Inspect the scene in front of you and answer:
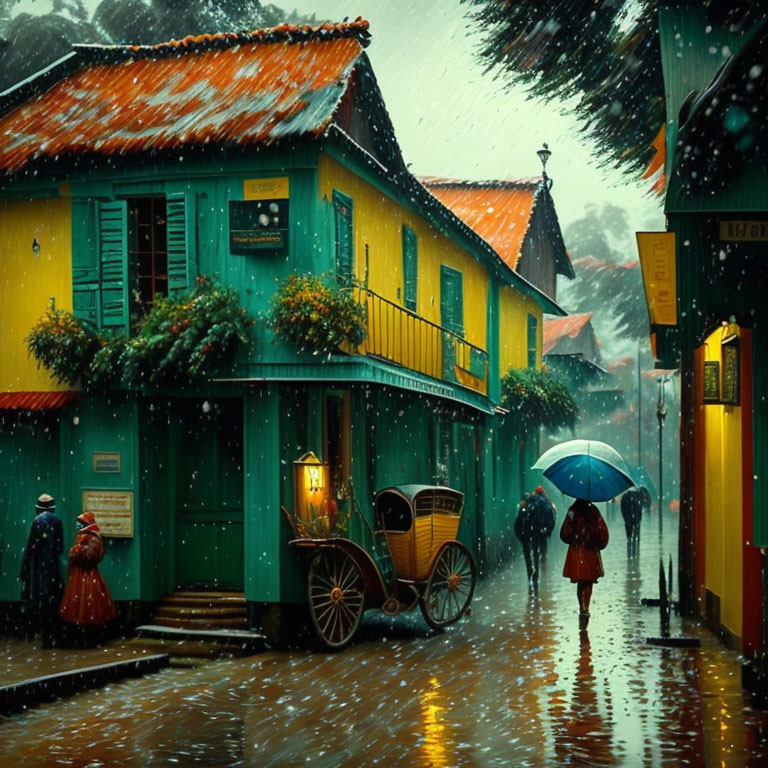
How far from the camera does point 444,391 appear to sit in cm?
1995

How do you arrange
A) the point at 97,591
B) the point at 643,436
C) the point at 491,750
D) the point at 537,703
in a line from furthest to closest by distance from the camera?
1. the point at 643,436
2. the point at 97,591
3. the point at 537,703
4. the point at 491,750

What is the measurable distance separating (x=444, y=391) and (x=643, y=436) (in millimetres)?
43159

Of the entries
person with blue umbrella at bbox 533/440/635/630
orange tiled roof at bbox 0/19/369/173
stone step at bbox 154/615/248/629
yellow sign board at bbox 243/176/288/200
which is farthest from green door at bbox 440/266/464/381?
stone step at bbox 154/615/248/629

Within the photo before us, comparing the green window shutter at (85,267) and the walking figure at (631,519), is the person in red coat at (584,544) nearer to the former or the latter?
the green window shutter at (85,267)

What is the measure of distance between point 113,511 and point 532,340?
19.5 metres

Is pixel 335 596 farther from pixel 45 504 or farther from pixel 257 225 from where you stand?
pixel 257 225

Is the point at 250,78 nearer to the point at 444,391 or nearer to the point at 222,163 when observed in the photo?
the point at 222,163

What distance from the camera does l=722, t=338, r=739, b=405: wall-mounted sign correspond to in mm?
12875

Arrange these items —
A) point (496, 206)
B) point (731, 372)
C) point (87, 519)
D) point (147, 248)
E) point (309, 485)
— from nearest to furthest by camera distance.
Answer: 1. point (731, 372)
2. point (87, 519)
3. point (309, 485)
4. point (147, 248)
5. point (496, 206)

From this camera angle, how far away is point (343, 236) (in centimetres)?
1648

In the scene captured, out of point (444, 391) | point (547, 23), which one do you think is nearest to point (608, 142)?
point (547, 23)

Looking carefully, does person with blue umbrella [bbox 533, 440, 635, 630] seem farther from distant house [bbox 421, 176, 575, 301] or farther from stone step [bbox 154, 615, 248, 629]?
distant house [bbox 421, 176, 575, 301]

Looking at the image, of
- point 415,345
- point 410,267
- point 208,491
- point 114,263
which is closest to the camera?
point 114,263

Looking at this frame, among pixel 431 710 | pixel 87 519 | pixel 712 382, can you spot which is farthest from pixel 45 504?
pixel 712 382
